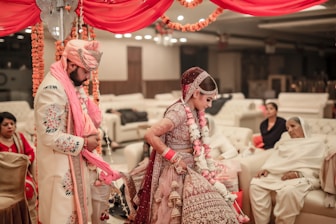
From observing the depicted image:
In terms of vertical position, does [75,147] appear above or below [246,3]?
below

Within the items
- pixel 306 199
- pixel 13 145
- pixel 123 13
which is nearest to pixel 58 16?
pixel 123 13

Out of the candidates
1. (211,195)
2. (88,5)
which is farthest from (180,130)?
(88,5)

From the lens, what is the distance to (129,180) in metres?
2.86

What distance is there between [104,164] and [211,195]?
728 mm

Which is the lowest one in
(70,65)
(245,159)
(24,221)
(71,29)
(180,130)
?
(24,221)

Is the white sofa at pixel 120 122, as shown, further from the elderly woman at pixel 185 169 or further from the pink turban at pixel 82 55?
the pink turban at pixel 82 55

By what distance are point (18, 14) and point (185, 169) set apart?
2.00m

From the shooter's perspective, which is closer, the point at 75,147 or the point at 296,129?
the point at 75,147

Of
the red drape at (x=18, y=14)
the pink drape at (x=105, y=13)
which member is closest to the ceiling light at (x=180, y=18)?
the pink drape at (x=105, y=13)

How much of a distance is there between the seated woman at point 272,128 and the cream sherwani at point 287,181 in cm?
116

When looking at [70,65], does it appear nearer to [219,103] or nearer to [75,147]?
[75,147]

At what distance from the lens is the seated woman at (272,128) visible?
5180 millimetres

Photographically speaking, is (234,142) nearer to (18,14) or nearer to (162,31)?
(18,14)

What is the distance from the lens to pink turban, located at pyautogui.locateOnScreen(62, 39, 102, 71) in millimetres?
2396
